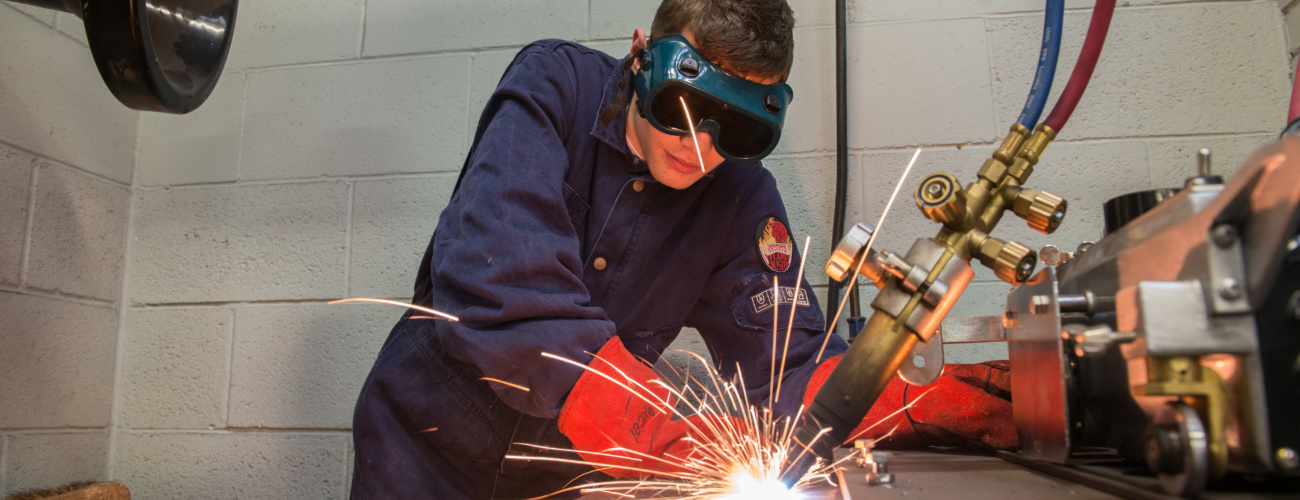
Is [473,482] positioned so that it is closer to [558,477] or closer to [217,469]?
[558,477]

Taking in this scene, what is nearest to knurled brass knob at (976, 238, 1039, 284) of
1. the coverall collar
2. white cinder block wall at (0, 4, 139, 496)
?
the coverall collar

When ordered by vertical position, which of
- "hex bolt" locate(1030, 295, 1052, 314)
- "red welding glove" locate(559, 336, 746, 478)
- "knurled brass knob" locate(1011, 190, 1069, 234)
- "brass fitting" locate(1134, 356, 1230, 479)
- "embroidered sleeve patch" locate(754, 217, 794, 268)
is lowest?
"red welding glove" locate(559, 336, 746, 478)

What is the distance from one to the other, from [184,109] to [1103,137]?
194 centimetres

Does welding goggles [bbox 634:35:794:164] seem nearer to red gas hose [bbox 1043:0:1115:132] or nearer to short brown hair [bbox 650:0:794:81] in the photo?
short brown hair [bbox 650:0:794:81]

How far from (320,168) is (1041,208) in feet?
5.89

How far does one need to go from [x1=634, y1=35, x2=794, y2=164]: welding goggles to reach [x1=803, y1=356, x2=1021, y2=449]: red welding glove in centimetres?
40

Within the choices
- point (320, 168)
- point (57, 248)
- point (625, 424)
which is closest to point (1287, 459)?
point (625, 424)

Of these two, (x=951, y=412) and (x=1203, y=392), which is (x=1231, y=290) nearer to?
(x=1203, y=392)

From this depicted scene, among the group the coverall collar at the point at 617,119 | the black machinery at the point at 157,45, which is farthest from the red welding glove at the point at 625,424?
the black machinery at the point at 157,45

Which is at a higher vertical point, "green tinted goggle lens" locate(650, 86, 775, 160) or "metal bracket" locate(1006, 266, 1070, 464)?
"green tinted goggle lens" locate(650, 86, 775, 160)

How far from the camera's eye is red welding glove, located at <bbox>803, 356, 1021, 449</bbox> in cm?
102

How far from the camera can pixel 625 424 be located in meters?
0.93

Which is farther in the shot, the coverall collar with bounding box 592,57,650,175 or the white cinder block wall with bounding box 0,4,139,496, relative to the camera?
the white cinder block wall with bounding box 0,4,139,496

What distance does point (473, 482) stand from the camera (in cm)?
133
